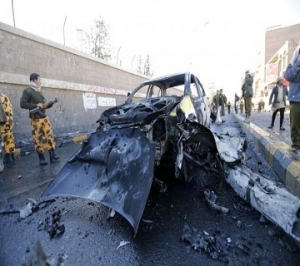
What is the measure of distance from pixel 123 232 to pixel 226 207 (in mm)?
1219

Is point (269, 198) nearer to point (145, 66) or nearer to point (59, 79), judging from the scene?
point (59, 79)

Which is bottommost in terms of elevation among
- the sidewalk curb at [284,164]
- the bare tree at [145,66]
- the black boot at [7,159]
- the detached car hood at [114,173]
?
the black boot at [7,159]

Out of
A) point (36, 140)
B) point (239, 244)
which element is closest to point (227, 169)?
point (239, 244)

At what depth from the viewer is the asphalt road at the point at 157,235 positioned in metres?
1.79

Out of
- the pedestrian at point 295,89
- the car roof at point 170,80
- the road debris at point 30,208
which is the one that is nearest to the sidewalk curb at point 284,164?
the pedestrian at point 295,89

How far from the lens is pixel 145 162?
225 centimetres

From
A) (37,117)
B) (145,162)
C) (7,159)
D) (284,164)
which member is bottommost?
(7,159)

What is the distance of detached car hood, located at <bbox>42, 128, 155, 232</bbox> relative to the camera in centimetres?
206

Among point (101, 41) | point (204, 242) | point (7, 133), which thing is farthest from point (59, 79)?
point (101, 41)

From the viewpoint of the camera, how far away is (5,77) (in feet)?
21.0

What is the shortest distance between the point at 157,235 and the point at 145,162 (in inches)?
27.1

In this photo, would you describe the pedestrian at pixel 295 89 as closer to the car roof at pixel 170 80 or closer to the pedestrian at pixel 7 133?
the car roof at pixel 170 80

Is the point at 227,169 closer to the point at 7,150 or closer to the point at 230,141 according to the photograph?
the point at 230,141

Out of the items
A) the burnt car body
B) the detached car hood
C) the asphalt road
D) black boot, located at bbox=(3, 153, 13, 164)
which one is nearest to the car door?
the burnt car body
